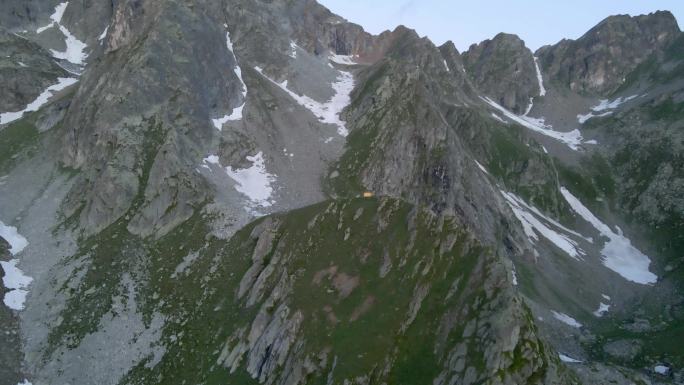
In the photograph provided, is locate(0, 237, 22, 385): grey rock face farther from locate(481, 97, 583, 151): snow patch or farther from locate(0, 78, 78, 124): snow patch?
locate(481, 97, 583, 151): snow patch

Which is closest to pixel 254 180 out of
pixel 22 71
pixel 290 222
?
pixel 290 222

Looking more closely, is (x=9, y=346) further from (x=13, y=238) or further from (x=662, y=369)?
(x=662, y=369)

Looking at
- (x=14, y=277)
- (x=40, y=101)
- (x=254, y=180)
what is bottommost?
(x=14, y=277)

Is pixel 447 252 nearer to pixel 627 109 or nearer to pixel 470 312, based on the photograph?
pixel 470 312

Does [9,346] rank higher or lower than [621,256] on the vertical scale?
lower

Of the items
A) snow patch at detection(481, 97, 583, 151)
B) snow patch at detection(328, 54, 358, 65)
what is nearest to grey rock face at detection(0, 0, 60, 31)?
snow patch at detection(328, 54, 358, 65)

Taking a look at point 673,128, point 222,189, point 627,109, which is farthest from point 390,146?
point 627,109

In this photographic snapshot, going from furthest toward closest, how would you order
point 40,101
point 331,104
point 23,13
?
point 23,13 → point 331,104 → point 40,101
